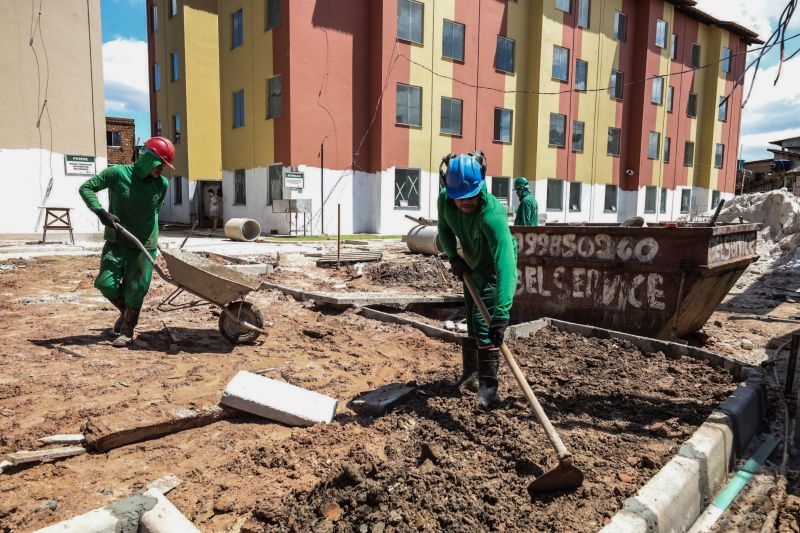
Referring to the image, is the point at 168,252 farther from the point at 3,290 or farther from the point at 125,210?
the point at 3,290

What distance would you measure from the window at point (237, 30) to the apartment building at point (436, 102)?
8 cm

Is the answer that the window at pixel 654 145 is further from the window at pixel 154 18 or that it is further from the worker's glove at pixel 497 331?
the worker's glove at pixel 497 331

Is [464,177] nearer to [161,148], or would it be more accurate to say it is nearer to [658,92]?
[161,148]

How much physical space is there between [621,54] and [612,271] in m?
26.7

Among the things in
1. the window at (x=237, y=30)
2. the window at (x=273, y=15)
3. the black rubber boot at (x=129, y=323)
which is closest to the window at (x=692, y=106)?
the window at (x=273, y=15)

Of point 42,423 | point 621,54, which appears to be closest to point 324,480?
point 42,423

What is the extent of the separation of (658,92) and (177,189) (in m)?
26.9

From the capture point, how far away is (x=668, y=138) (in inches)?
1203

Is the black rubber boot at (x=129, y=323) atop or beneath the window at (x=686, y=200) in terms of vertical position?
beneath

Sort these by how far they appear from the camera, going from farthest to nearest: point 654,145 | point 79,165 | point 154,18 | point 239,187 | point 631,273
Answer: point 654,145, point 154,18, point 239,187, point 79,165, point 631,273

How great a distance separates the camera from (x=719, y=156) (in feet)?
110

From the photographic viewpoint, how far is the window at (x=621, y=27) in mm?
27641

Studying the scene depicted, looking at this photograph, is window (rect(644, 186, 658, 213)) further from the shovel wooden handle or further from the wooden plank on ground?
the wooden plank on ground

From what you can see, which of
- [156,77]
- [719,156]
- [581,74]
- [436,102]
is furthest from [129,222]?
[719,156]
